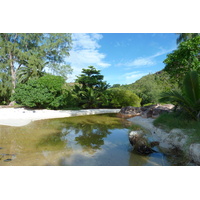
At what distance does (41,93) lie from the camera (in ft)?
39.4

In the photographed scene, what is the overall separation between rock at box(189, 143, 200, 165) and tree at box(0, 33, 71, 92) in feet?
55.9

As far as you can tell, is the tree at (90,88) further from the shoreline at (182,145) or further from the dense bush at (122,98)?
the shoreline at (182,145)

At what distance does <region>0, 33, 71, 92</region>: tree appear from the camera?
→ 626 inches

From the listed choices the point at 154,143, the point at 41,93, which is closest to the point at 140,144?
the point at 154,143

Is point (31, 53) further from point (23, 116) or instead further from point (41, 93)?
point (23, 116)

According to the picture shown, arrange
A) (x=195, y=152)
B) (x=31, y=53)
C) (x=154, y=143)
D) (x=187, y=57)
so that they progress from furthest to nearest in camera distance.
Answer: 1. (x=31, y=53)
2. (x=187, y=57)
3. (x=154, y=143)
4. (x=195, y=152)

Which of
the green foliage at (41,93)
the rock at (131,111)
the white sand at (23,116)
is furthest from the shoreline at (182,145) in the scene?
the green foliage at (41,93)

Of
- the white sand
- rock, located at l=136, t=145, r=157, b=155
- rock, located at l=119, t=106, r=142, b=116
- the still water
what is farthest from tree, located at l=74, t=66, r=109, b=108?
rock, located at l=136, t=145, r=157, b=155

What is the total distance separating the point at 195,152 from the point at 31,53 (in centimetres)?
1931

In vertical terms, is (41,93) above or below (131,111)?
Result: above

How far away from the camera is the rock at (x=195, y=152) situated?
110 inches

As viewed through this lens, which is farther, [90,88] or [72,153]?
[90,88]
